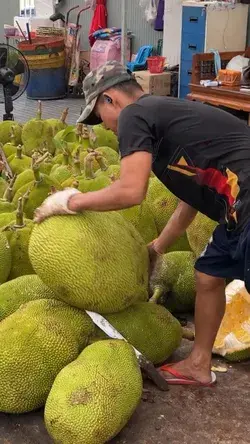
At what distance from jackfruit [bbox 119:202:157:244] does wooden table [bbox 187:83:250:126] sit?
3.35 m

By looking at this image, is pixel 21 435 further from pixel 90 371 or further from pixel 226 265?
pixel 226 265

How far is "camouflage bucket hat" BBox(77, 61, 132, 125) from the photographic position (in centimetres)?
202

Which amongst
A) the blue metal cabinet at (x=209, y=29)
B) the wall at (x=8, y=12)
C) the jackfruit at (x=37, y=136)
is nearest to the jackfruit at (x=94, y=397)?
the jackfruit at (x=37, y=136)

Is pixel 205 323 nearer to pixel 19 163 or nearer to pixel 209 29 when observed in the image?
pixel 19 163

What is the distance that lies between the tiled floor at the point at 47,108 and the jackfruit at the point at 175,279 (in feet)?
17.2

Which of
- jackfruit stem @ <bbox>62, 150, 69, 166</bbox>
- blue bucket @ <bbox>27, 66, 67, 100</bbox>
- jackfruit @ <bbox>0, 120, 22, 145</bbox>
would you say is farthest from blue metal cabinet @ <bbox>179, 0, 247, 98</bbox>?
jackfruit stem @ <bbox>62, 150, 69, 166</bbox>

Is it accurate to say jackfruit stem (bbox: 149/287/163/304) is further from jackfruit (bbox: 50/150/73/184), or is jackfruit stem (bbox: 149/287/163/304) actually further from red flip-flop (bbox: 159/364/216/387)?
jackfruit (bbox: 50/150/73/184)

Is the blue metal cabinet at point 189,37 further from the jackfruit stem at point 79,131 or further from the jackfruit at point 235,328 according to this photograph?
the jackfruit at point 235,328

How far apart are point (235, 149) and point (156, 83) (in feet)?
20.3

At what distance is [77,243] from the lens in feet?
6.55

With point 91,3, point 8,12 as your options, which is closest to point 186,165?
point 91,3

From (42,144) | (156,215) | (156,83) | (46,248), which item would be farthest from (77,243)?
(156,83)

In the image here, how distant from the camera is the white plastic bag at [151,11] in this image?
8836 mm

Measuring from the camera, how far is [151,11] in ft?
29.3
